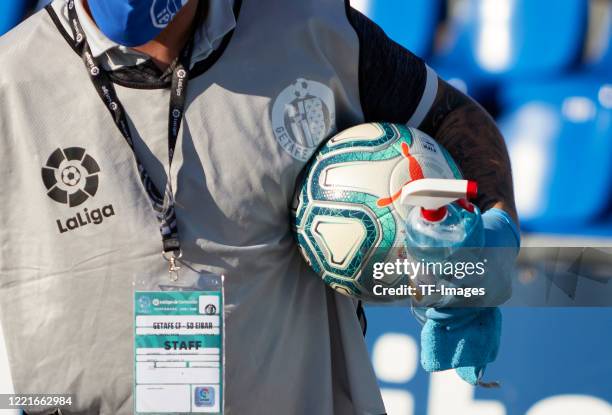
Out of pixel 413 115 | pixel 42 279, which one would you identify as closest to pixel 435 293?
pixel 413 115

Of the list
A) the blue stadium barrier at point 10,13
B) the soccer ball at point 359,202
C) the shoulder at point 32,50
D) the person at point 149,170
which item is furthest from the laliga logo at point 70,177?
the blue stadium barrier at point 10,13

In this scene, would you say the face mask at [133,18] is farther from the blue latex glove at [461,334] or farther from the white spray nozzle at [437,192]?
the blue latex glove at [461,334]

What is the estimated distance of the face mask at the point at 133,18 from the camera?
1688mm

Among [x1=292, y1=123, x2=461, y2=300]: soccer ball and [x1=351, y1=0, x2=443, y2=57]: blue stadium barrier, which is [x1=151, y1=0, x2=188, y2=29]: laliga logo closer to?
[x1=292, y1=123, x2=461, y2=300]: soccer ball

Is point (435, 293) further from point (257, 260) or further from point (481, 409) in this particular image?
point (481, 409)

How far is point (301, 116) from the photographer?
185 cm

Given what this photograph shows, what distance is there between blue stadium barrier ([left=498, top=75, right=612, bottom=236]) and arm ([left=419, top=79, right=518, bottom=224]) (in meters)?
1.01

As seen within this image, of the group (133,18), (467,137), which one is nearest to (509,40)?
(467,137)

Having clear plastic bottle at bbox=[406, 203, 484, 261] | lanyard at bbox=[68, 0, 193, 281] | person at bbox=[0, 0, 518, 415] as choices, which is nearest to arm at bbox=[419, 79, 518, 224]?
person at bbox=[0, 0, 518, 415]

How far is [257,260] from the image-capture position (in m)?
1.83

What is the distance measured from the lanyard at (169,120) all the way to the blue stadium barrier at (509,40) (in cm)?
148

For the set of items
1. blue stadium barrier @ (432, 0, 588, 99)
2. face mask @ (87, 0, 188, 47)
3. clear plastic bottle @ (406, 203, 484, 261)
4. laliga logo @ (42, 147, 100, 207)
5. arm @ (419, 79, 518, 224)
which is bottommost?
clear plastic bottle @ (406, 203, 484, 261)

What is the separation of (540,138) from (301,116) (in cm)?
143

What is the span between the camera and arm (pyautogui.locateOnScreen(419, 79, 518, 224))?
2051 mm
